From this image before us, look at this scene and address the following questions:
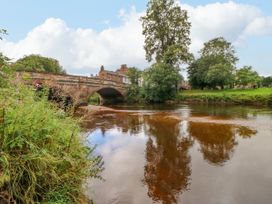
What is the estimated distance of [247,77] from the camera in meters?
47.9

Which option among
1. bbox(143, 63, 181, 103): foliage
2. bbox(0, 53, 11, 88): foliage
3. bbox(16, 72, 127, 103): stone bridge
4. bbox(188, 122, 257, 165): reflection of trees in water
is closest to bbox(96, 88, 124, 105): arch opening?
bbox(16, 72, 127, 103): stone bridge

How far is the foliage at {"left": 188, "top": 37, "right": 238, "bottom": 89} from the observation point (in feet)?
141

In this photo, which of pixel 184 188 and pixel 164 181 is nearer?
pixel 184 188

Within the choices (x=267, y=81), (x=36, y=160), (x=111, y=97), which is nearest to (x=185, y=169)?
(x=36, y=160)

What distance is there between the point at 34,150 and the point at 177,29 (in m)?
40.0

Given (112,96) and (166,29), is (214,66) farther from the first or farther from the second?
(112,96)

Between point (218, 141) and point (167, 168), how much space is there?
4669 mm

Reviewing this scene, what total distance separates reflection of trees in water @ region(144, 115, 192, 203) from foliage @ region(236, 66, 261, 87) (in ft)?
133

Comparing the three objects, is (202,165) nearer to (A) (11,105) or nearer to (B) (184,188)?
(B) (184,188)

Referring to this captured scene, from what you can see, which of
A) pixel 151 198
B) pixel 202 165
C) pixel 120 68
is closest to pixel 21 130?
pixel 151 198

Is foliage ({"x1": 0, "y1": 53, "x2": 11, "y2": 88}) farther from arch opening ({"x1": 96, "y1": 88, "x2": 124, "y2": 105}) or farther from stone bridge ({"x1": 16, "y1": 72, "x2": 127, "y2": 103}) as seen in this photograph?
arch opening ({"x1": 96, "y1": 88, "x2": 124, "y2": 105})

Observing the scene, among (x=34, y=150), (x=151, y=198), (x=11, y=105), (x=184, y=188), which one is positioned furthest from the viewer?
(x=184, y=188)

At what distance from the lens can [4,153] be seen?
314 centimetres

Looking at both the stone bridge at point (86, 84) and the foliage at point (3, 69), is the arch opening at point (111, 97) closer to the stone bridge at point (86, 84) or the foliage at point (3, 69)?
the stone bridge at point (86, 84)
